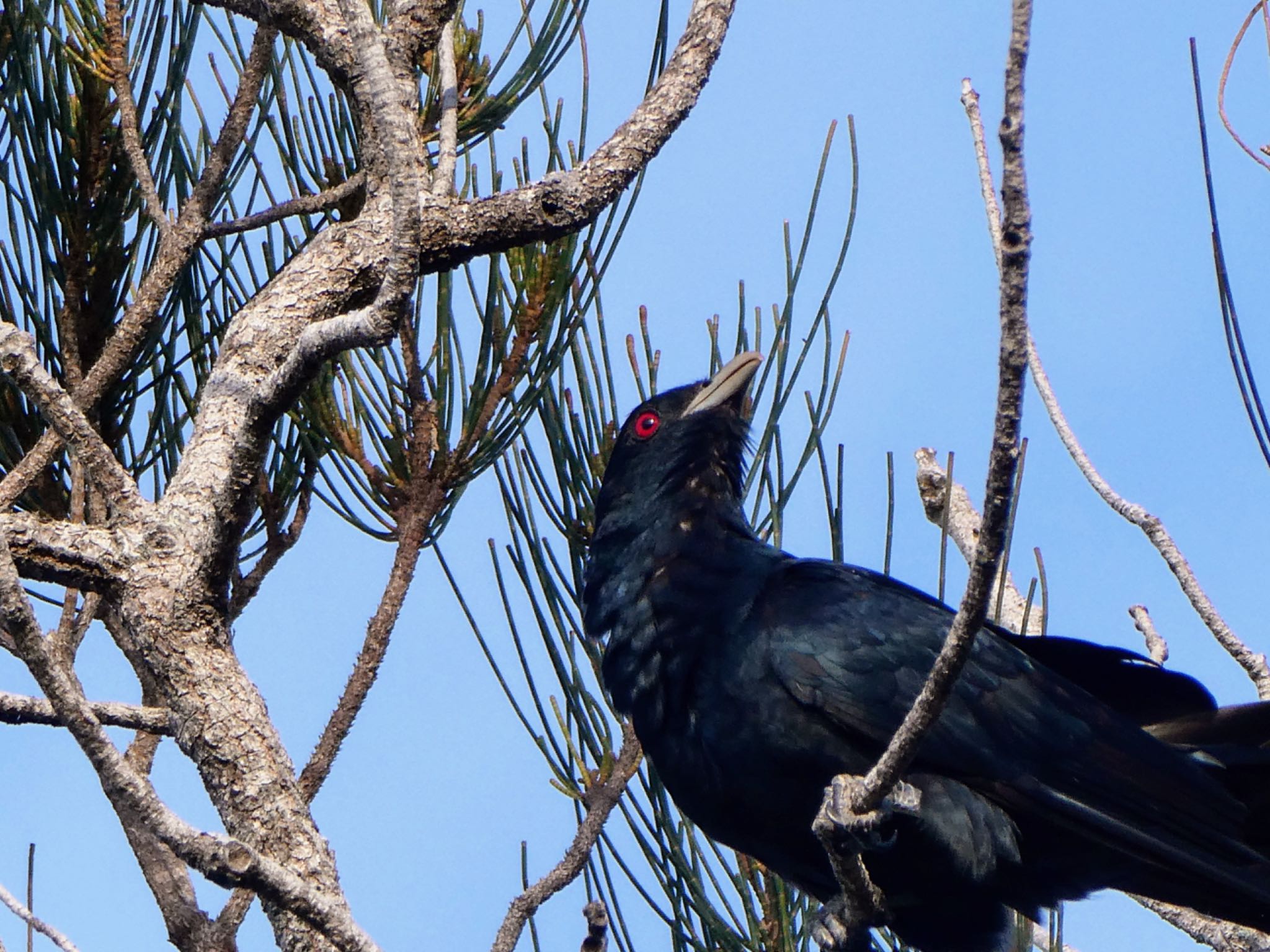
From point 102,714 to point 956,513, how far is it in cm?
233

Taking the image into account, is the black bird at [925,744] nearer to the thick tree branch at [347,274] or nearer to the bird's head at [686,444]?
the bird's head at [686,444]

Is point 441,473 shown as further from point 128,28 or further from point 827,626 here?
point 128,28

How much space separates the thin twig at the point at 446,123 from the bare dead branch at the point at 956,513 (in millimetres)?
1694

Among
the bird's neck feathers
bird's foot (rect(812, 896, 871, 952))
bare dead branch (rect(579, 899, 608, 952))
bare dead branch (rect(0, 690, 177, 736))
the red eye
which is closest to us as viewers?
bare dead branch (rect(579, 899, 608, 952))

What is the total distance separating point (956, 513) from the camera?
3775 millimetres

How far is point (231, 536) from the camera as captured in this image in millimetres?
2127

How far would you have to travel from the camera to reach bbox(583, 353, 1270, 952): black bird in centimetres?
264

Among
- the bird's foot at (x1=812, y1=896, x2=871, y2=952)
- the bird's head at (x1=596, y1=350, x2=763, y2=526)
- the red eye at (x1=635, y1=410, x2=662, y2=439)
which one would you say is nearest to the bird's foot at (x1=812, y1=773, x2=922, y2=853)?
the bird's foot at (x1=812, y1=896, x2=871, y2=952)

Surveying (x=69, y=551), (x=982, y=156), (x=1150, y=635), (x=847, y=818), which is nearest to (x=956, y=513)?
(x=1150, y=635)

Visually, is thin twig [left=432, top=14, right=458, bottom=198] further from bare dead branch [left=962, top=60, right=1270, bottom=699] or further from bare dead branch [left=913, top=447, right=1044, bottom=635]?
bare dead branch [left=913, top=447, right=1044, bottom=635]

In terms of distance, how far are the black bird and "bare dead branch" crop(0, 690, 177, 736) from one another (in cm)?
97

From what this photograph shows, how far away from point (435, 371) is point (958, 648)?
84.1 inches

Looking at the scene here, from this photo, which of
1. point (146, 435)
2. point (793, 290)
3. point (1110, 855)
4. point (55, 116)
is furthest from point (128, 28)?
point (1110, 855)

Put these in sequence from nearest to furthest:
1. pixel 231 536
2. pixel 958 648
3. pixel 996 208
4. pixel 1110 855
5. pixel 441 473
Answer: pixel 958 648, pixel 231 536, pixel 996 208, pixel 1110 855, pixel 441 473
